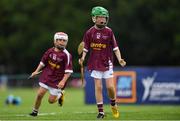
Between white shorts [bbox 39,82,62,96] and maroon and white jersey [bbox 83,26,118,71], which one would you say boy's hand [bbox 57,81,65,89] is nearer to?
white shorts [bbox 39,82,62,96]

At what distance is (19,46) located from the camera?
65438 mm

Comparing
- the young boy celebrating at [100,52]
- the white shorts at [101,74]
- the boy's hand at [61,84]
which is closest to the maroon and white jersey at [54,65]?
the boy's hand at [61,84]

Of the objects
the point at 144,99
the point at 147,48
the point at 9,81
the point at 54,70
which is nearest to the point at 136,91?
the point at 144,99

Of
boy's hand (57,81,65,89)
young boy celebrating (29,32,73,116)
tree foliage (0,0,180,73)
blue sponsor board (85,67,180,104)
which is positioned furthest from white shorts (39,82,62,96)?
tree foliage (0,0,180,73)

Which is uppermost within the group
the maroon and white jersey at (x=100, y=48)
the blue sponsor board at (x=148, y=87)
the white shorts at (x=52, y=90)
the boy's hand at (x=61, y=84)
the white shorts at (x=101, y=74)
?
the maroon and white jersey at (x=100, y=48)

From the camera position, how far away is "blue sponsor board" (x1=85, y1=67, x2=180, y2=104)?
1044 inches

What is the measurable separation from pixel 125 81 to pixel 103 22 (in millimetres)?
11467

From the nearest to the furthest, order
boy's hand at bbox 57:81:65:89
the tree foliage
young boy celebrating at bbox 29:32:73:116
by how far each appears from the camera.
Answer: boy's hand at bbox 57:81:65:89 < young boy celebrating at bbox 29:32:73:116 < the tree foliage

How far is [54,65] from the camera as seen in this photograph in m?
16.0

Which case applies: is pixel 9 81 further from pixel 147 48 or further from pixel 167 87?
pixel 167 87

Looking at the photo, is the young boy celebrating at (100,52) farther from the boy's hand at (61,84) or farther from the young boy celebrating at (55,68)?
the boy's hand at (61,84)

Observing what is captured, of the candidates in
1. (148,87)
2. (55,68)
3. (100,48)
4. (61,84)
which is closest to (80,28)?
(148,87)

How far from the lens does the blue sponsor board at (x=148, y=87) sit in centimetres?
2652

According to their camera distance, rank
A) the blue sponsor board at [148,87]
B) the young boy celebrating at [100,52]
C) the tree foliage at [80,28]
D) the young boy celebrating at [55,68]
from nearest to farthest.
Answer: the young boy celebrating at [100,52] → the young boy celebrating at [55,68] → the blue sponsor board at [148,87] → the tree foliage at [80,28]
